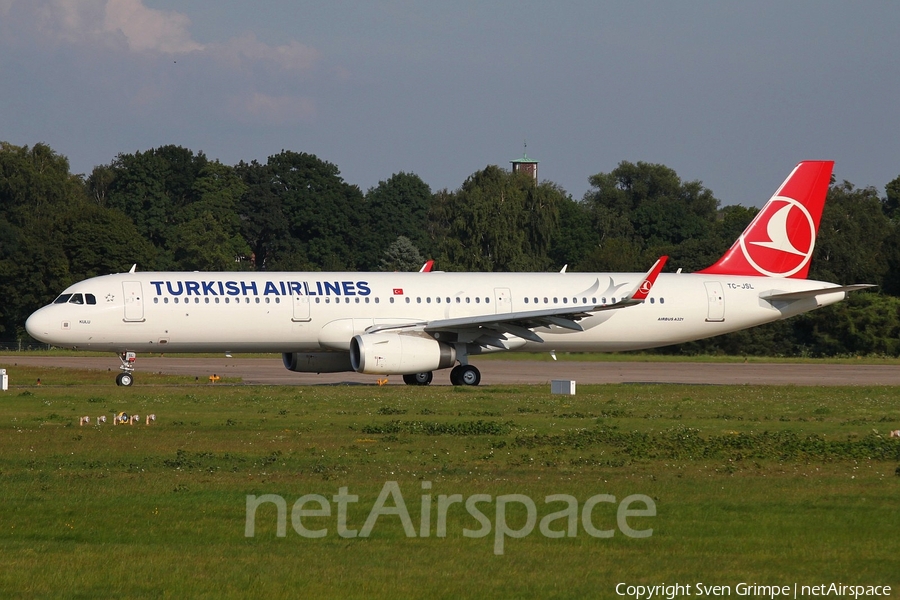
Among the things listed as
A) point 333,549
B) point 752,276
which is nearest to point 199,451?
point 333,549

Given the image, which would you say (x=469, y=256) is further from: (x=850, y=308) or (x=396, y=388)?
(x=396, y=388)

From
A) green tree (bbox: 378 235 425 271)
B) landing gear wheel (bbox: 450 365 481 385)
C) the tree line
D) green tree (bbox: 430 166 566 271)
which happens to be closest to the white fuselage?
landing gear wheel (bbox: 450 365 481 385)

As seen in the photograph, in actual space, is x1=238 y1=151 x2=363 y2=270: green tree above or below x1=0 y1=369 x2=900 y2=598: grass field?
above

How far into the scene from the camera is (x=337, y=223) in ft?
364

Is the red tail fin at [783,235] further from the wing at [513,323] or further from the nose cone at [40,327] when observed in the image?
the nose cone at [40,327]

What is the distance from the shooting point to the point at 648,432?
68.3 feet

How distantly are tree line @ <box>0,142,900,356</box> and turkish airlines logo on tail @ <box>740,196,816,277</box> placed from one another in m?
34.0

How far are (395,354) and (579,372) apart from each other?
12.6 metres

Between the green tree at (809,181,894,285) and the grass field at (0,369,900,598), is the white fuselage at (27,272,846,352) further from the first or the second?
the green tree at (809,181,894,285)

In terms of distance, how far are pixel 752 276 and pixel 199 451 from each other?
998 inches

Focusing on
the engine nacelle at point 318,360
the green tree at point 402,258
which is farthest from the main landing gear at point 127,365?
the green tree at point 402,258

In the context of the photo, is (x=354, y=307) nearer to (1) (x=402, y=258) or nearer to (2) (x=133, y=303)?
(2) (x=133, y=303)

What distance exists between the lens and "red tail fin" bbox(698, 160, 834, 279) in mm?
39500

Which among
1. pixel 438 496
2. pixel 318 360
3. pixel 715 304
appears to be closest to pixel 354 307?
pixel 318 360
